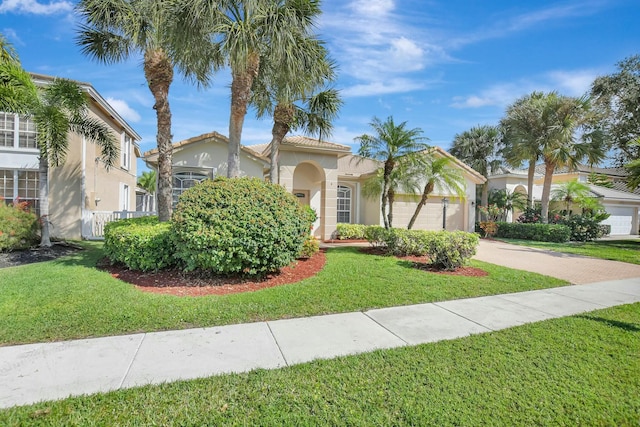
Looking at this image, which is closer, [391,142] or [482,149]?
[391,142]

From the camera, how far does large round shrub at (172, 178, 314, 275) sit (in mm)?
6426

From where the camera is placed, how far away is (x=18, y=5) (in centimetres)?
997

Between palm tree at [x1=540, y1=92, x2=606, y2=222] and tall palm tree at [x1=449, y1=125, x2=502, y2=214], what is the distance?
18.1 ft

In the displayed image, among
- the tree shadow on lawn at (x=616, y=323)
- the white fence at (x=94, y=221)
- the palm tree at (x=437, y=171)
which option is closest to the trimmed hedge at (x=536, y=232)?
the palm tree at (x=437, y=171)

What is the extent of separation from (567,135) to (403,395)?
21.5m

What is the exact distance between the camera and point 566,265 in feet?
35.8

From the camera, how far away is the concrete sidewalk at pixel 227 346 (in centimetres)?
327

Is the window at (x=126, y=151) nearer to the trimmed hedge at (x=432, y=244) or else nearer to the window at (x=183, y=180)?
the window at (x=183, y=180)

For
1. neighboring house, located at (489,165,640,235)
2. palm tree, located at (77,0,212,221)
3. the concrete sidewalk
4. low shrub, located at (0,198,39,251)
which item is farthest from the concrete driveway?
low shrub, located at (0,198,39,251)

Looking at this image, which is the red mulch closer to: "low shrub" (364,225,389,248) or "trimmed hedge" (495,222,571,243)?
"low shrub" (364,225,389,248)

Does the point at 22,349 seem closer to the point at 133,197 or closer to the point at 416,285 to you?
the point at 416,285

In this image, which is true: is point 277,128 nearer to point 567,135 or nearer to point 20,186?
point 20,186

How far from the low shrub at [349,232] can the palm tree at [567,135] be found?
40.9 feet

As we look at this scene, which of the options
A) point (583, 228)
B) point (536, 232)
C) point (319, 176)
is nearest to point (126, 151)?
point (319, 176)
